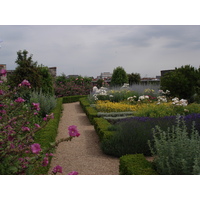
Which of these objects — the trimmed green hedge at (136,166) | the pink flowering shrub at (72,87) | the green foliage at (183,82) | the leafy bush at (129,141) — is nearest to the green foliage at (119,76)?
the pink flowering shrub at (72,87)

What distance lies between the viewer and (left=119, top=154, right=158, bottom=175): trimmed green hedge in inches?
130

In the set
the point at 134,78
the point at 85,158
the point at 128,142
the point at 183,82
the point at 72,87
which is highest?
the point at 134,78

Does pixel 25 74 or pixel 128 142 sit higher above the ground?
pixel 25 74

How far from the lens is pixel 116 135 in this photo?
16.9 feet

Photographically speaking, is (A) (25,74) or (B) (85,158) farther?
(A) (25,74)

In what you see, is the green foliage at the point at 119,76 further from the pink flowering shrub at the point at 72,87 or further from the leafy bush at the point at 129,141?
the leafy bush at the point at 129,141

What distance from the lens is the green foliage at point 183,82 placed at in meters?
13.8

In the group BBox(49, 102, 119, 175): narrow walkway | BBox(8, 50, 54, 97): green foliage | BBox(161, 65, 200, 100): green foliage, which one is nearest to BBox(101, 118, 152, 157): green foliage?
BBox(49, 102, 119, 175): narrow walkway

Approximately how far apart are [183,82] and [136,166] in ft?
36.9

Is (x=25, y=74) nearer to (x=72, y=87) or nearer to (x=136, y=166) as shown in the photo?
(x=136, y=166)

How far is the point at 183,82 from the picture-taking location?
13.7m

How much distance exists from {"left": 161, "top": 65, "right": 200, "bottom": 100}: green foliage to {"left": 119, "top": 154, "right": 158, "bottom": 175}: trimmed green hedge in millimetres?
10740

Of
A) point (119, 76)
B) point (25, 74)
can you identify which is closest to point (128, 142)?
point (25, 74)

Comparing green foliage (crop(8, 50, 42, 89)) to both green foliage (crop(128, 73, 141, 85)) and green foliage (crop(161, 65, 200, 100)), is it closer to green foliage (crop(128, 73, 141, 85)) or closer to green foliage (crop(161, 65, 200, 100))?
green foliage (crop(161, 65, 200, 100))
